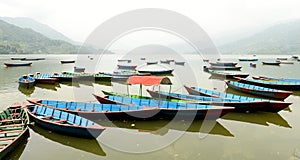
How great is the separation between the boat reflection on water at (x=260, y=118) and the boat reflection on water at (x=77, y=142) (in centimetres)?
1085

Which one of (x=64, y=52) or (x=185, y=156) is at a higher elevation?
(x=64, y=52)

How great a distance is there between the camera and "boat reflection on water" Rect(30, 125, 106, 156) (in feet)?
37.2

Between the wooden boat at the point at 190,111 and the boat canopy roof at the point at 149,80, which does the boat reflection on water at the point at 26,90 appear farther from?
the wooden boat at the point at 190,111

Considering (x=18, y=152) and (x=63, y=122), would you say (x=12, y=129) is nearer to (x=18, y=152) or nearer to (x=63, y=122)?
(x=18, y=152)

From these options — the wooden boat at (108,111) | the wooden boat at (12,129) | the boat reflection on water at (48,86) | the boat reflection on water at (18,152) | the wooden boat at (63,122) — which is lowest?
the boat reflection on water at (18,152)

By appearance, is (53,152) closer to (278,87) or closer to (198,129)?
(198,129)

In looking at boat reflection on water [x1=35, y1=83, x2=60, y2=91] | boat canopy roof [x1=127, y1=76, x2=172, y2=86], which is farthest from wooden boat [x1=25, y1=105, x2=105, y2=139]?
boat reflection on water [x1=35, y1=83, x2=60, y2=91]

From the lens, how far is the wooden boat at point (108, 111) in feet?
48.2

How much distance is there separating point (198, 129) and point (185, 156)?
12.9 feet

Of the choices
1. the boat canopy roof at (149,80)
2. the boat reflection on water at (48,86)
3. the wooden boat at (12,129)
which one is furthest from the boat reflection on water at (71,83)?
the boat canopy roof at (149,80)

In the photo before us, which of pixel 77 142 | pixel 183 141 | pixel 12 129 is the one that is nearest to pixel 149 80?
pixel 183 141

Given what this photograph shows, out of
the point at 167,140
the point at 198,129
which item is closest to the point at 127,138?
the point at 167,140

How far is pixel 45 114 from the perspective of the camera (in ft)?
48.1

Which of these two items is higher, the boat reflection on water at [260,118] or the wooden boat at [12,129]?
the boat reflection on water at [260,118]
